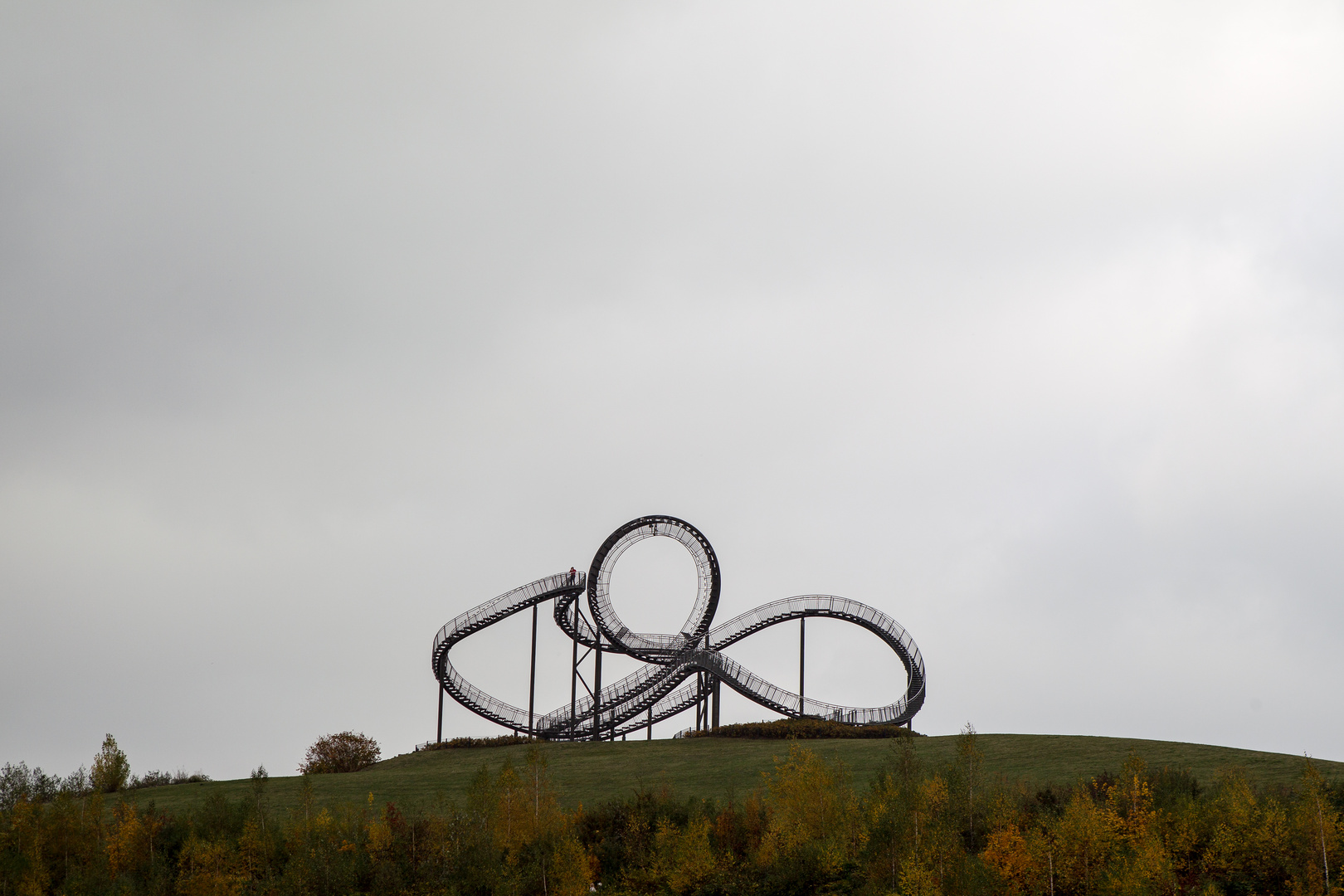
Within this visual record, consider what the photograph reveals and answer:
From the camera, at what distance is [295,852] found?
30703 mm

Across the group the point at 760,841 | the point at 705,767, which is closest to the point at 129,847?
the point at 705,767

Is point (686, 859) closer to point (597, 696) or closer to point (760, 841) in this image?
point (760, 841)

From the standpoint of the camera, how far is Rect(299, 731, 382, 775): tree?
46906mm

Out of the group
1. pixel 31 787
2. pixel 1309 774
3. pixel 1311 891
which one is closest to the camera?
pixel 1311 891

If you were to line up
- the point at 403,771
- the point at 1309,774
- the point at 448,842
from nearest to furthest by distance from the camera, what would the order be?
the point at 1309,774 < the point at 448,842 < the point at 403,771

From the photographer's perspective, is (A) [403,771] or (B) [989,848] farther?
(A) [403,771]

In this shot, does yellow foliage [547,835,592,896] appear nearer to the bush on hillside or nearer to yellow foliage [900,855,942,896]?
yellow foliage [900,855,942,896]

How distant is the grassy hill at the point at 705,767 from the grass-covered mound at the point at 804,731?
0.75 meters

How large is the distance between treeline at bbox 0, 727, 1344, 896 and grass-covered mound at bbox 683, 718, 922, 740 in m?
9.61

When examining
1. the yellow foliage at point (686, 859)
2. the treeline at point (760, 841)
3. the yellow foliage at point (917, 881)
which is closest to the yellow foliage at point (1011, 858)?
the treeline at point (760, 841)

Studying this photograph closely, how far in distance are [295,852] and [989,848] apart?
17297 millimetres

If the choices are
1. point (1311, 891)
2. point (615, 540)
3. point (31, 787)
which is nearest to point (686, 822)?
point (1311, 891)

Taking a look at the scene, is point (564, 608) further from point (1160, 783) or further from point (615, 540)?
point (1160, 783)

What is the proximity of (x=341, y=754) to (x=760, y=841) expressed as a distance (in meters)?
23.5
